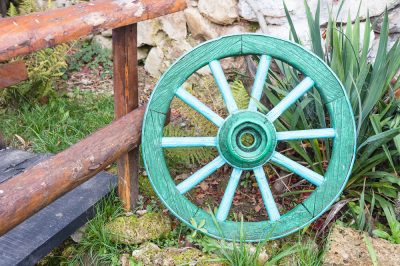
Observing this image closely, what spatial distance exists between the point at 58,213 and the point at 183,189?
26.3 inches

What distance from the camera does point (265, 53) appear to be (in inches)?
89.4

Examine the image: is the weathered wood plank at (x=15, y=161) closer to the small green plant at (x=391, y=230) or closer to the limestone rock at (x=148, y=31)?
the limestone rock at (x=148, y=31)

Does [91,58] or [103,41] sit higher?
[103,41]

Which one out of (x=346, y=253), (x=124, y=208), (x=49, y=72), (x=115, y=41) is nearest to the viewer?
(x=346, y=253)

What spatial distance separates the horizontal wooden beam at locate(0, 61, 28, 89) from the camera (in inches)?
115

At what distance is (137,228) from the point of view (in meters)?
2.54

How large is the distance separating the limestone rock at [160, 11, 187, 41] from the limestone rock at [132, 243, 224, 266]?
191 cm

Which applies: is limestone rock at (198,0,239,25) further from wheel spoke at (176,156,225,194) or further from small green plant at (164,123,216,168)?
wheel spoke at (176,156,225,194)

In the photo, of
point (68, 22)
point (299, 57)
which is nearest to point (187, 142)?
point (299, 57)

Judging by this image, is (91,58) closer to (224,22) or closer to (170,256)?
(224,22)

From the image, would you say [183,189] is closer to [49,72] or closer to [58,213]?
[58,213]

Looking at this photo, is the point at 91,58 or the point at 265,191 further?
the point at 91,58

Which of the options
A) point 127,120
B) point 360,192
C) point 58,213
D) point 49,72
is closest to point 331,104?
point 360,192

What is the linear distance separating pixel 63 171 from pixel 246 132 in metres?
0.84
